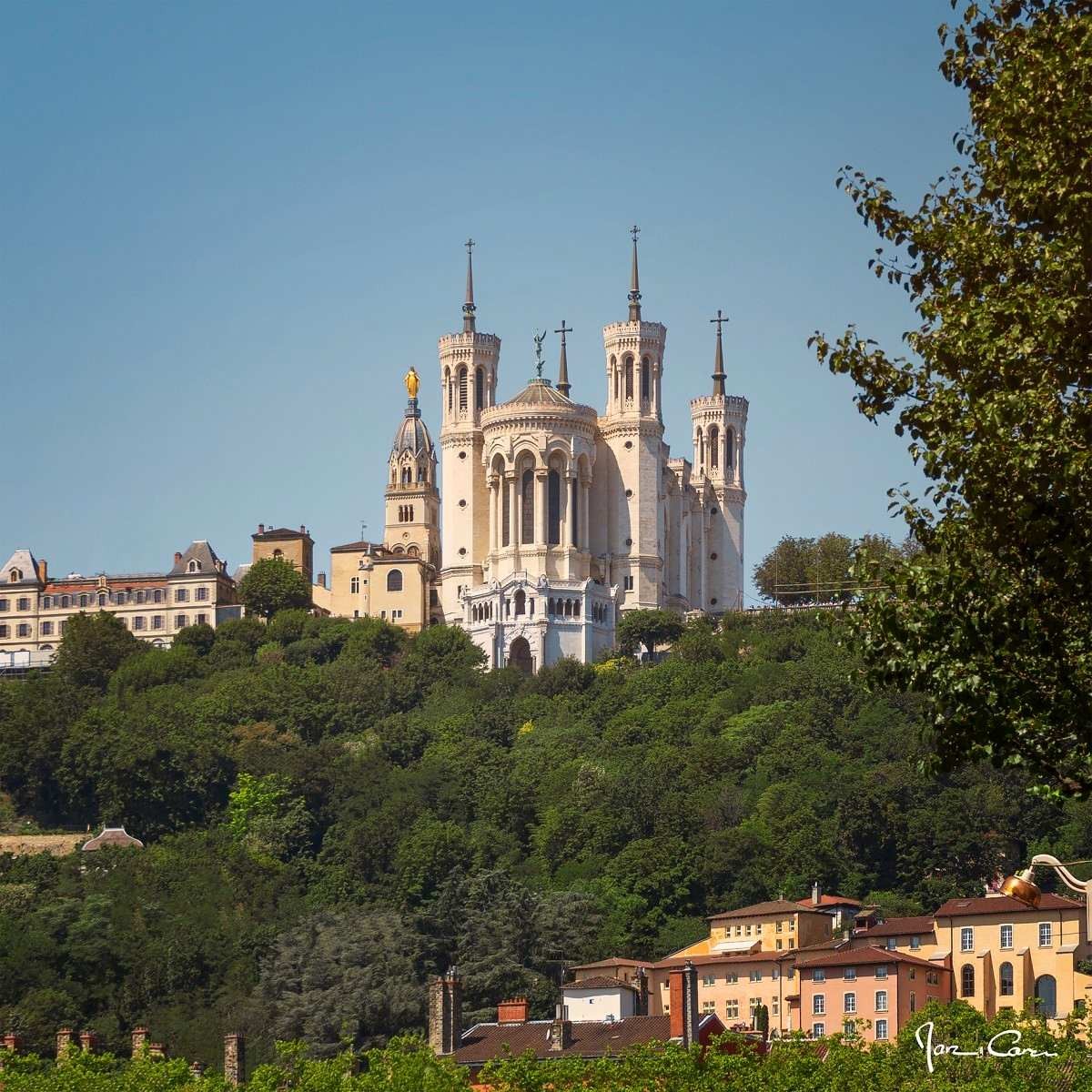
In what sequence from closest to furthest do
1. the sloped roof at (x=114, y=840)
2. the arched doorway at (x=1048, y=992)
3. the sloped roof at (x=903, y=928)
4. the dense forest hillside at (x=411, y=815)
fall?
the arched doorway at (x=1048, y=992) → the sloped roof at (x=903, y=928) → the dense forest hillside at (x=411, y=815) → the sloped roof at (x=114, y=840)

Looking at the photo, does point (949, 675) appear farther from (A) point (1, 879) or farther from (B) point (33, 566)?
(B) point (33, 566)

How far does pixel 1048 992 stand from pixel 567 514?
60.8m

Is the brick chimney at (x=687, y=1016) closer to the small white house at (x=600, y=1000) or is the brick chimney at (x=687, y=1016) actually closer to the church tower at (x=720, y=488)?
the small white house at (x=600, y=1000)

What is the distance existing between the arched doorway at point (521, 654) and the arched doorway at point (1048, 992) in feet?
189

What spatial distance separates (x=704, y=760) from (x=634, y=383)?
101 ft

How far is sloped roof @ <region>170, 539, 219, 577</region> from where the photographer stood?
5763 inches

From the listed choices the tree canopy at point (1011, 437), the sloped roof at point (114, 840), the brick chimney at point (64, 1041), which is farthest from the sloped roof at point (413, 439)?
the tree canopy at point (1011, 437)

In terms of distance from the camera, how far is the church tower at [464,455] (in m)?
134

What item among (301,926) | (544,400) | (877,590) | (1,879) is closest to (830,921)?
(301,926)

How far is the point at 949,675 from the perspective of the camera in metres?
25.9

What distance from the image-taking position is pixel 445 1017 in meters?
71.1

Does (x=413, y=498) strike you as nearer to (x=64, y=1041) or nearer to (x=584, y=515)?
(x=584, y=515)

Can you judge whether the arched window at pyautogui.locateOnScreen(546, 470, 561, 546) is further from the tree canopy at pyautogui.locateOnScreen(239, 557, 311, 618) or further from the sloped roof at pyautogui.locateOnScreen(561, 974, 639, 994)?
the sloped roof at pyautogui.locateOnScreen(561, 974, 639, 994)

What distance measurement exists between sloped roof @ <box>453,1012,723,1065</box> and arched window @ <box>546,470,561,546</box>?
63524 millimetres
